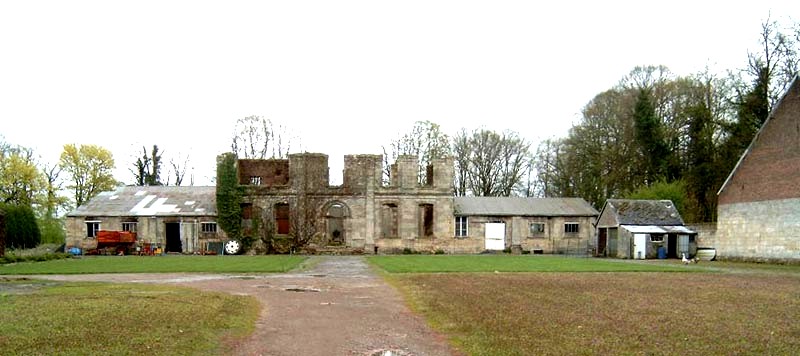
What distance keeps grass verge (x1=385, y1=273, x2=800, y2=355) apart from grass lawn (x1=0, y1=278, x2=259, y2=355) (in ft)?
12.8

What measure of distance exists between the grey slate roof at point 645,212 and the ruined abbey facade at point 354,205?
1191 cm

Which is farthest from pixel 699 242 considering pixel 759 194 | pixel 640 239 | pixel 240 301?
pixel 240 301

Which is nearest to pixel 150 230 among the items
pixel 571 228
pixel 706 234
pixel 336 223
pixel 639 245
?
pixel 336 223

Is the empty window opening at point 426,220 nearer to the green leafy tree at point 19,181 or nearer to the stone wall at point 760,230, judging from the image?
the stone wall at point 760,230

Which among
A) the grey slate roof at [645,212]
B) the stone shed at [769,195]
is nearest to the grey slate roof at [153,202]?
the grey slate roof at [645,212]

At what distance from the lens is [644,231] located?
130 ft

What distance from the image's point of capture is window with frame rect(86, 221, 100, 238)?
46.3 m

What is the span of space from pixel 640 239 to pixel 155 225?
3396 centimetres

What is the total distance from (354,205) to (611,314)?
3666 cm

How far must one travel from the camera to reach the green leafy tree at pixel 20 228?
43303 millimetres

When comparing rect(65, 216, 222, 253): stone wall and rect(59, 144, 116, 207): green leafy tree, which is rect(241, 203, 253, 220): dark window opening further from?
rect(59, 144, 116, 207): green leafy tree

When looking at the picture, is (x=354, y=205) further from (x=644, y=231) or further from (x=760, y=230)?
→ (x=760, y=230)

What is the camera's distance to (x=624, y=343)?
935 centimetres

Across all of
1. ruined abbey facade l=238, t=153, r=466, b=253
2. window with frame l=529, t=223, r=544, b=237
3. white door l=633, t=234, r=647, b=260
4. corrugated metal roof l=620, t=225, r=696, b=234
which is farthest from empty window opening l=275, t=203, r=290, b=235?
white door l=633, t=234, r=647, b=260
